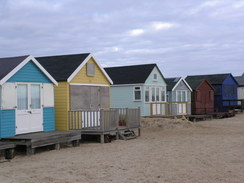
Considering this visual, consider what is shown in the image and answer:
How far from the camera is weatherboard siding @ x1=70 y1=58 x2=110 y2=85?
18062 millimetres

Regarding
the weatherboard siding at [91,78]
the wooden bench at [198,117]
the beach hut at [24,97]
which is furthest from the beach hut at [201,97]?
the beach hut at [24,97]

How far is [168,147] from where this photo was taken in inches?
586

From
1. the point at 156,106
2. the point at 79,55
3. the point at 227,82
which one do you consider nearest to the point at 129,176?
the point at 79,55

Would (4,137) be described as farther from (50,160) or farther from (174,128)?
(174,128)

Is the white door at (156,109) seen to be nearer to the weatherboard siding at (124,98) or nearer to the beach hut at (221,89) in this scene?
the weatherboard siding at (124,98)

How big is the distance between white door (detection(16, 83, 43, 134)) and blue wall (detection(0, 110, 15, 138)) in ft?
0.88

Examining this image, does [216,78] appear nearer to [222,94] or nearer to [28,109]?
[222,94]

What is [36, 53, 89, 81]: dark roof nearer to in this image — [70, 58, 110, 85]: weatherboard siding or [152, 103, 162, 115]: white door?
[70, 58, 110, 85]: weatherboard siding

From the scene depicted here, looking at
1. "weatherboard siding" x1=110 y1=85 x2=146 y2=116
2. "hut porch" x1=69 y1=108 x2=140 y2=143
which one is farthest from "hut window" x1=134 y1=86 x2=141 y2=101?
"hut porch" x1=69 y1=108 x2=140 y2=143

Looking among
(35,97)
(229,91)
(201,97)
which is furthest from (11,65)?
(229,91)

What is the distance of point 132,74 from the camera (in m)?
28.2

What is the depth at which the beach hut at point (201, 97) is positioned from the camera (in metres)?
35.4

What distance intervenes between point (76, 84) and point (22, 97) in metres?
3.77

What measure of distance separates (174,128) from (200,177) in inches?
542
